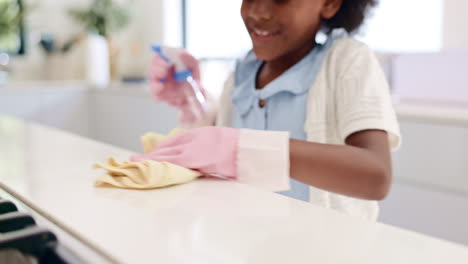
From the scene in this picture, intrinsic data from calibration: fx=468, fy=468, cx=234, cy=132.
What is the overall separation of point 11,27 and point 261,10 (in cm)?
256

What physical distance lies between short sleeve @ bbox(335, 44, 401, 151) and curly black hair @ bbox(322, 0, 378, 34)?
6 centimetres

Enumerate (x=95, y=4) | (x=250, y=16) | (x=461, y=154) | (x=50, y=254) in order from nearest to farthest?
(x=50, y=254) < (x=250, y=16) < (x=461, y=154) < (x=95, y=4)

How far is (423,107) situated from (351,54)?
64 cm

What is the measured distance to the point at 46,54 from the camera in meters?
2.87

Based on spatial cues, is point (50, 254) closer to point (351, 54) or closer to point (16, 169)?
point (16, 169)

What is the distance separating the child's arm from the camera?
0.42 m

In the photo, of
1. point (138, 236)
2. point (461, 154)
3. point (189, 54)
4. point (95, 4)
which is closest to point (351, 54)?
point (189, 54)

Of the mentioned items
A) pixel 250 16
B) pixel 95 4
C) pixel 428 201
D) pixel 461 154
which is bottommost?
pixel 428 201

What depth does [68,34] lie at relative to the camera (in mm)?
2969

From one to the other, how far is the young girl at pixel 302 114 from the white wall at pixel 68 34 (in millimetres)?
2213

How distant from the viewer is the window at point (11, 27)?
2.64 m

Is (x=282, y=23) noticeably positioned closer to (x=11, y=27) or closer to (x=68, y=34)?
(x=11, y=27)

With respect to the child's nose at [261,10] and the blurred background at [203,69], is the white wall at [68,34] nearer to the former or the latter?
the blurred background at [203,69]

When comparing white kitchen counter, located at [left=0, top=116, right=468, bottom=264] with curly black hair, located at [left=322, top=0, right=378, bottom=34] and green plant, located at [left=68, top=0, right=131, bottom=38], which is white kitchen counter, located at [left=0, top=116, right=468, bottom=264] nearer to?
curly black hair, located at [left=322, top=0, right=378, bottom=34]
